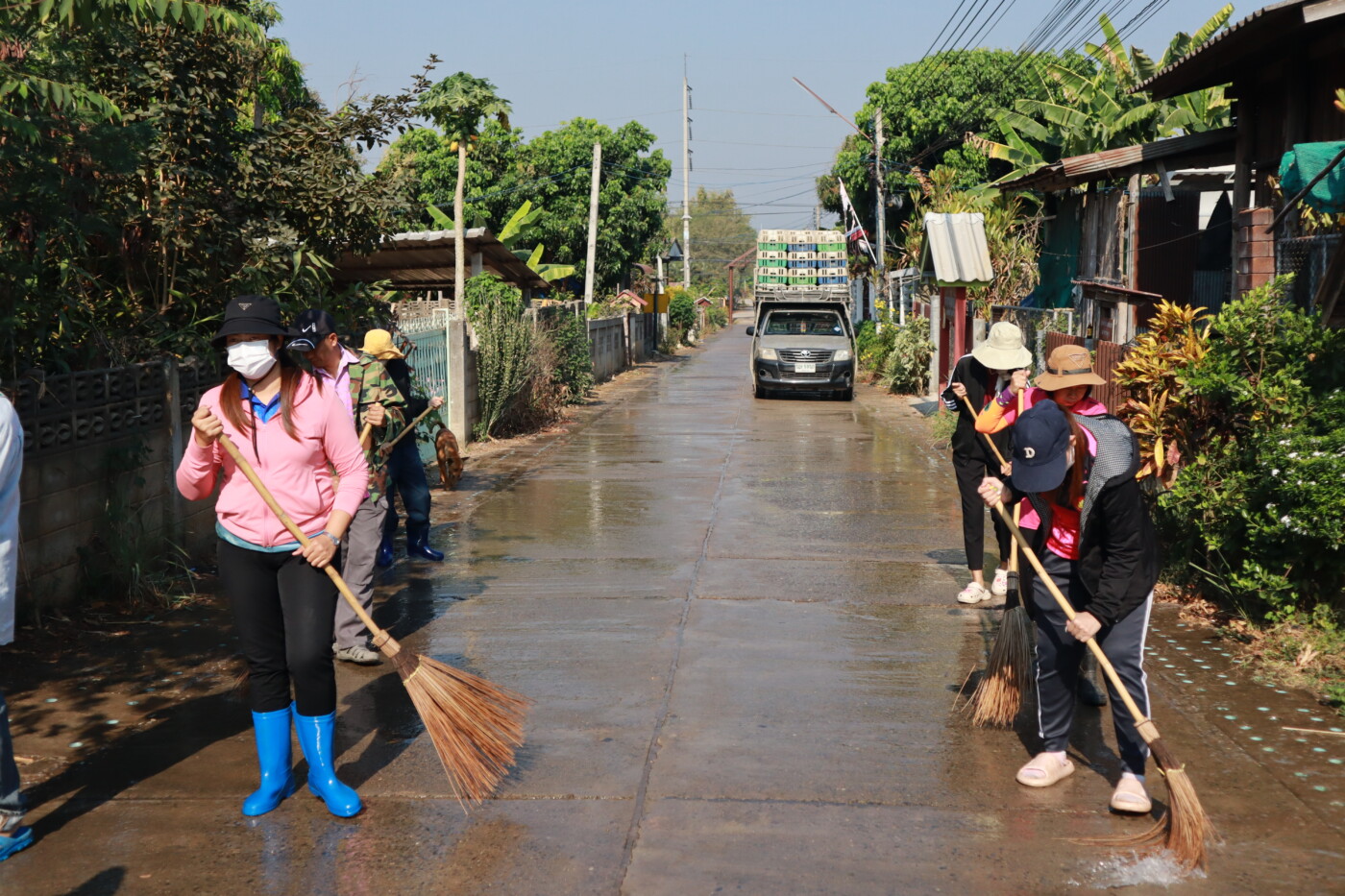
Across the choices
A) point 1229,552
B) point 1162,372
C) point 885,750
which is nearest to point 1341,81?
point 1162,372

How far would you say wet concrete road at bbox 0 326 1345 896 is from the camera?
157 inches

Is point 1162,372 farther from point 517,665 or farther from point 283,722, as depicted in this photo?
point 283,722

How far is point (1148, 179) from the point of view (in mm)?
16984

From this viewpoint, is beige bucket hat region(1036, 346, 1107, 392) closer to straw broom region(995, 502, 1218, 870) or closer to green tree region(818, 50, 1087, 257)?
straw broom region(995, 502, 1218, 870)

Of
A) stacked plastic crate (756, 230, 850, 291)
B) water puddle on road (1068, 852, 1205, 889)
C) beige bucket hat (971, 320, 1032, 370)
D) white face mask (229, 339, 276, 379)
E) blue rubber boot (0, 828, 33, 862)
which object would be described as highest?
stacked plastic crate (756, 230, 850, 291)

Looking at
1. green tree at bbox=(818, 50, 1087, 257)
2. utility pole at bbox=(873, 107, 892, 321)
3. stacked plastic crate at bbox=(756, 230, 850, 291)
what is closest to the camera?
stacked plastic crate at bbox=(756, 230, 850, 291)

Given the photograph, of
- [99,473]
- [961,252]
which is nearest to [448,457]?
[99,473]

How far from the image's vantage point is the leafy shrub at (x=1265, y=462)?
6176 mm

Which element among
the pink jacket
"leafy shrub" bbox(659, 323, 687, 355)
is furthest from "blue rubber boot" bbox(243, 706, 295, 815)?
"leafy shrub" bbox(659, 323, 687, 355)

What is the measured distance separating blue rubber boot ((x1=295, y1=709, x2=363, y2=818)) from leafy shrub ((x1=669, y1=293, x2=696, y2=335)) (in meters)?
44.1

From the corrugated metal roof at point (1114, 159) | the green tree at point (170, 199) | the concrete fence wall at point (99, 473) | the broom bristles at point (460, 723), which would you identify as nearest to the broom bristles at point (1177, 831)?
the broom bristles at point (460, 723)

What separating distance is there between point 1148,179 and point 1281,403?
11.2m

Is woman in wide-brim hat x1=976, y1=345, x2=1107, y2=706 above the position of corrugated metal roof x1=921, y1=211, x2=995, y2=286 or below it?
below

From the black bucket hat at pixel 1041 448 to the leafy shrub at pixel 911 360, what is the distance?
18.6 meters
